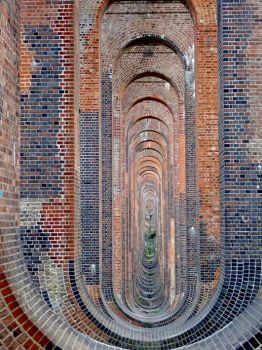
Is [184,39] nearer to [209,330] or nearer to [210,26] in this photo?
[210,26]

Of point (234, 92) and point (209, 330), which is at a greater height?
point (234, 92)

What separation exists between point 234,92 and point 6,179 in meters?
3.29

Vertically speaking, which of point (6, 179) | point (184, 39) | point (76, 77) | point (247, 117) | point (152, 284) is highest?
point (184, 39)

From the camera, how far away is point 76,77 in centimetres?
718

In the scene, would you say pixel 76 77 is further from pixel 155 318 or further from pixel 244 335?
pixel 155 318

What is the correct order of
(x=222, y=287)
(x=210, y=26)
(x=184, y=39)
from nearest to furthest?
(x=222, y=287) → (x=210, y=26) → (x=184, y=39)

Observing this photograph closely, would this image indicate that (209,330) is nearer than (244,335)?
No

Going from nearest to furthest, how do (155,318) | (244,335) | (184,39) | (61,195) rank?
(244,335), (61,195), (184,39), (155,318)

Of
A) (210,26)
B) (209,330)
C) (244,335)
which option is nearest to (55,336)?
(244,335)

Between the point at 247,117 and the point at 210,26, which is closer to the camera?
the point at 247,117

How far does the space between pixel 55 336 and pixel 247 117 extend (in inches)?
138

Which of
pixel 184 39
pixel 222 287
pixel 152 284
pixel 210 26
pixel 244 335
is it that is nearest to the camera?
pixel 244 335

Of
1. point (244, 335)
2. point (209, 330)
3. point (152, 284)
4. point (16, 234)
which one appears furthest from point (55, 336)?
point (152, 284)

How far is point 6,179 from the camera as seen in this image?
432 cm
